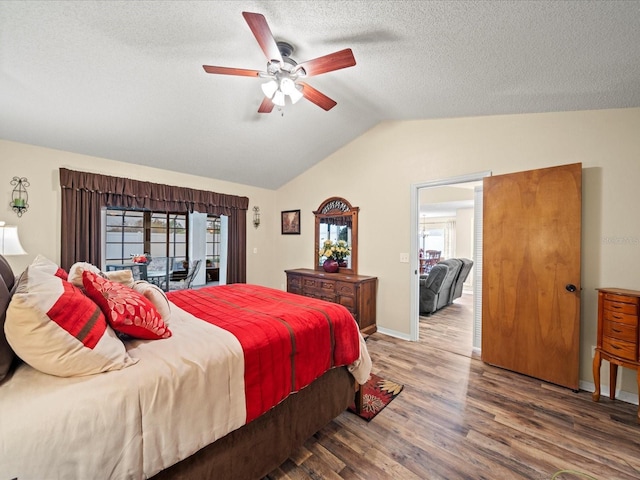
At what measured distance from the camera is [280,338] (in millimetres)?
1490

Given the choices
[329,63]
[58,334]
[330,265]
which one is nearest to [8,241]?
[58,334]

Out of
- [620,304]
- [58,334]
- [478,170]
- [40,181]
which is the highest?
[478,170]

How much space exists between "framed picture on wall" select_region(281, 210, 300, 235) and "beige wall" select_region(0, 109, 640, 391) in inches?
5.0

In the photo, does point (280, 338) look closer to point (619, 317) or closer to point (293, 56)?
point (293, 56)

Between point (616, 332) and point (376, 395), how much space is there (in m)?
1.94

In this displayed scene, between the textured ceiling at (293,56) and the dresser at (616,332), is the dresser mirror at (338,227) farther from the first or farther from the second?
the dresser at (616,332)

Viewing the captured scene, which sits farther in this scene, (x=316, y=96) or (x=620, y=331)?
(x=316, y=96)

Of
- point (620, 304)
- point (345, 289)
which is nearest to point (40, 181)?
point (345, 289)

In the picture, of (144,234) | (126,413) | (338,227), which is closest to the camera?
(126,413)

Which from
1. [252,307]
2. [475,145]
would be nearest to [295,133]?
[475,145]

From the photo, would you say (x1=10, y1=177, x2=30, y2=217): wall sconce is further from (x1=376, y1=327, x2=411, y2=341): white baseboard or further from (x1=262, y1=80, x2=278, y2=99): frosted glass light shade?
(x1=376, y1=327, x2=411, y2=341): white baseboard

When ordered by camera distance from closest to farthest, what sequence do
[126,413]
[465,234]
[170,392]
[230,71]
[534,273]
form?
[126,413]
[170,392]
[230,71]
[534,273]
[465,234]

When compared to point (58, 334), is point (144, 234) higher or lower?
higher

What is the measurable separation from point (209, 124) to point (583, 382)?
463 centimetres
